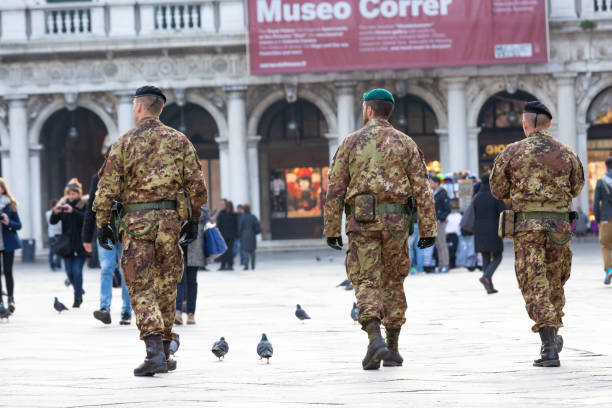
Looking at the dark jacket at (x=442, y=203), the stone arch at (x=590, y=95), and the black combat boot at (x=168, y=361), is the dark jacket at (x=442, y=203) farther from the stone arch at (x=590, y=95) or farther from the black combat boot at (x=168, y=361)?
the black combat boot at (x=168, y=361)

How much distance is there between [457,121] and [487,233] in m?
16.6

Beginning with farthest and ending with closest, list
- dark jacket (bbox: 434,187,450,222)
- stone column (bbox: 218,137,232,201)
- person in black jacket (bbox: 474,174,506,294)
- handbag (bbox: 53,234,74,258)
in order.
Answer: stone column (bbox: 218,137,232,201) < dark jacket (bbox: 434,187,450,222) < person in black jacket (bbox: 474,174,506,294) < handbag (bbox: 53,234,74,258)

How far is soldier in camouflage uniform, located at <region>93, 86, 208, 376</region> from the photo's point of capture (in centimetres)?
823

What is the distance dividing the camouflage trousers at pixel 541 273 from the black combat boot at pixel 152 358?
8.07 feet

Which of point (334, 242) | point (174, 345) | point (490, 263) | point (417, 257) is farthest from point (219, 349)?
point (417, 257)

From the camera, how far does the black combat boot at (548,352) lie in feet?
27.0

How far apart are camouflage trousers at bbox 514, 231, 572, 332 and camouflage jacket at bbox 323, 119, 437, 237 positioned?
767 millimetres

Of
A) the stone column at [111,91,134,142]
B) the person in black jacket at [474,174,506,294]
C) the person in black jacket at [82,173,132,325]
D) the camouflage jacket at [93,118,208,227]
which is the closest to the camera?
the camouflage jacket at [93,118,208,227]

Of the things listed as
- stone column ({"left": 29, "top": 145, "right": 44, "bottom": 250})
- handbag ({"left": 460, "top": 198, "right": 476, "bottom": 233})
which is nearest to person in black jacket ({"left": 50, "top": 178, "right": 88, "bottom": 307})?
handbag ({"left": 460, "top": 198, "right": 476, "bottom": 233})

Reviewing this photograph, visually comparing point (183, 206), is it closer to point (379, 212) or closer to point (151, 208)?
point (151, 208)

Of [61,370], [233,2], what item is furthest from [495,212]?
[233,2]

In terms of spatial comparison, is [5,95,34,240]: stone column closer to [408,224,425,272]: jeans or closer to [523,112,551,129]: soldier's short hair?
[408,224,425,272]: jeans

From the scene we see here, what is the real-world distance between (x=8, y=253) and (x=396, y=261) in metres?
7.46

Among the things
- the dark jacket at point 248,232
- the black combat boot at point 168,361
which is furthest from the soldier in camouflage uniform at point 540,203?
the dark jacket at point 248,232
